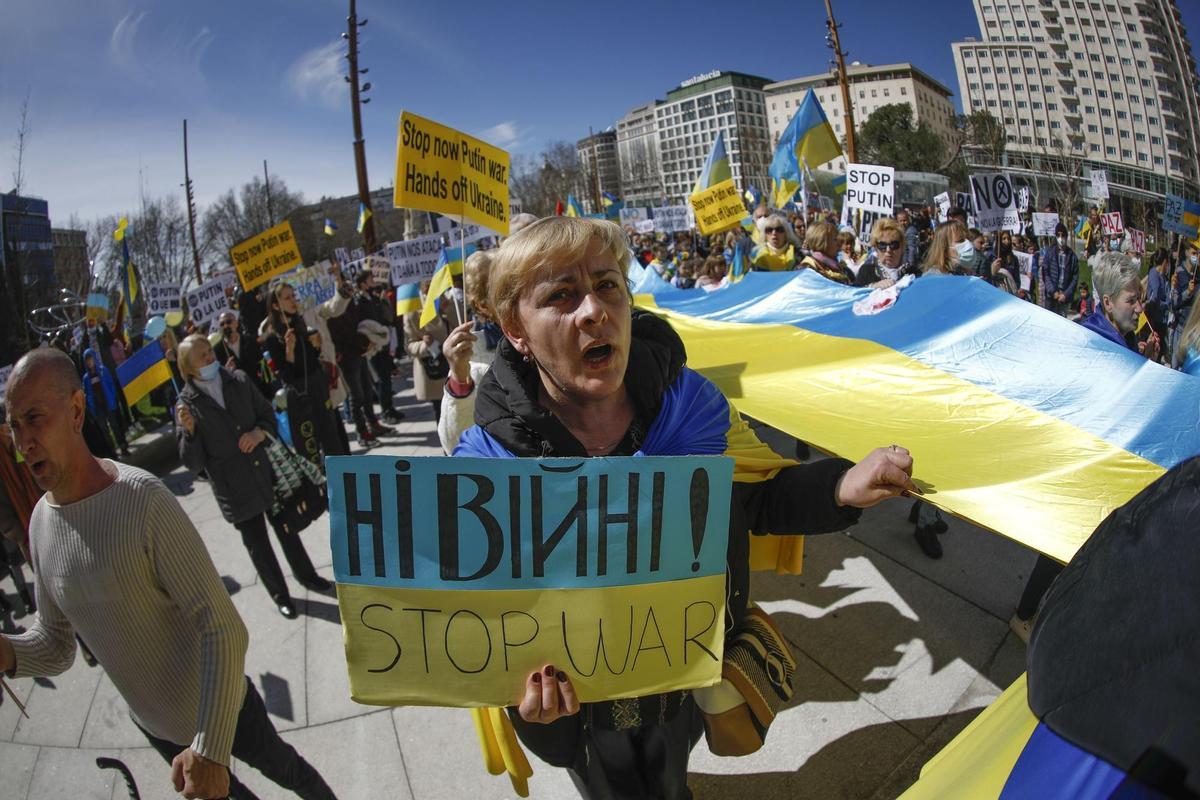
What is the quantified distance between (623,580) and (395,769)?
213 cm

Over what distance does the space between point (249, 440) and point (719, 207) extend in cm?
720

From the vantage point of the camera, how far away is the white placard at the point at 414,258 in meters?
6.26

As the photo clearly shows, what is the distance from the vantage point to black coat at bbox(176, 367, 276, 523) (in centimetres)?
375

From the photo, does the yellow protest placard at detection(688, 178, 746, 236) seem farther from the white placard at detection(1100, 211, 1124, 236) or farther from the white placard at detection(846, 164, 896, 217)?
the white placard at detection(1100, 211, 1124, 236)

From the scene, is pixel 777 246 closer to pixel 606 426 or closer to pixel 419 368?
pixel 419 368

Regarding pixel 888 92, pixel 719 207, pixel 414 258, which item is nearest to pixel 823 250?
pixel 719 207

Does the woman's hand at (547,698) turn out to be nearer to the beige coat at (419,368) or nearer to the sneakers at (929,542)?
the sneakers at (929,542)

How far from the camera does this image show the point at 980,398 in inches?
103

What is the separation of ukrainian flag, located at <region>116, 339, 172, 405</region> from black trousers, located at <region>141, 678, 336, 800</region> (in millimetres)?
4386

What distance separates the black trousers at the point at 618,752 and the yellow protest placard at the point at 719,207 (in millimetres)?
8153

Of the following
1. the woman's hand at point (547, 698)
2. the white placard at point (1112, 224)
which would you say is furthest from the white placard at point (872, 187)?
the white placard at point (1112, 224)

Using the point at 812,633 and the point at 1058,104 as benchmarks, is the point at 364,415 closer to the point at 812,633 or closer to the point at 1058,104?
the point at 812,633

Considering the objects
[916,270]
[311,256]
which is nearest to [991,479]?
[916,270]

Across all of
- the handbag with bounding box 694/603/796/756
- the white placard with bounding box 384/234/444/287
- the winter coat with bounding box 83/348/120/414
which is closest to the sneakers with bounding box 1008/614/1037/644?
the handbag with bounding box 694/603/796/756
